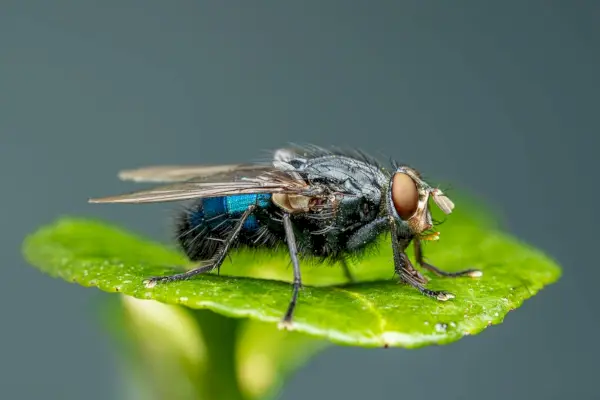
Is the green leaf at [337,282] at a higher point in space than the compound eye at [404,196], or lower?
lower

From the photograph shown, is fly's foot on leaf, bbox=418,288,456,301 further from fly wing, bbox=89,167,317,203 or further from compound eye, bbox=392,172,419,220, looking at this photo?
fly wing, bbox=89,167,317,203

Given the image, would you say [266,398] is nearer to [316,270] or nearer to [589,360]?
[316,270]

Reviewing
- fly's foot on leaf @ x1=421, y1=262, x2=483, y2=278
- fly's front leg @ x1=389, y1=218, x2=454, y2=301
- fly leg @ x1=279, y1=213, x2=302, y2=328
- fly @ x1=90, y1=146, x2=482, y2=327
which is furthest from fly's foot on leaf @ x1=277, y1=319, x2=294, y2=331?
fly's foot on leaf @ x1=421, y1=262, x2=483, y2=278

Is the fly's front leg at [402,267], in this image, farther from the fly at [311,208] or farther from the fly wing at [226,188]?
the fly wing at [226,188]

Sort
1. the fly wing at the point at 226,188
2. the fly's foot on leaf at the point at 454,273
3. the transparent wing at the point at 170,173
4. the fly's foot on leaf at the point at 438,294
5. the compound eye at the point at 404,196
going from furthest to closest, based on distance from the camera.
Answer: the transparent wing at the point at 170,173 < the fly's foot on leaf at the point at 454,273 < the compound eye at the point at 404,196 < the fly wing at the point at 226,188 < the fly's foot on leaf at the point at 438,294

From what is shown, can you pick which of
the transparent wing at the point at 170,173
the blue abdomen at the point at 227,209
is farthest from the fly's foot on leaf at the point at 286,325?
the transparent wing at the point at 170,173

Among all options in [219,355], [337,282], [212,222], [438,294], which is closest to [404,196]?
[438,294]
